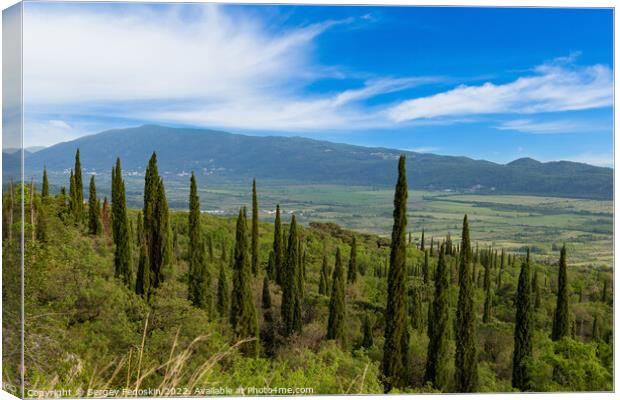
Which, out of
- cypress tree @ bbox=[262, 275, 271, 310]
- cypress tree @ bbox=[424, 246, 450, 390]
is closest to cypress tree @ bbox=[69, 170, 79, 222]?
cypress tree @ bbox=[262, 275, 271, 310]

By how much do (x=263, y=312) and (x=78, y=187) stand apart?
6.03 m

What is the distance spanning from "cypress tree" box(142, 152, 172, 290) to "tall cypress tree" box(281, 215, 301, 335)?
336cm

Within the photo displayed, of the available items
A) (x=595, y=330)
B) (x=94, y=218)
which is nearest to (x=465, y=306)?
(x=595, y=330)

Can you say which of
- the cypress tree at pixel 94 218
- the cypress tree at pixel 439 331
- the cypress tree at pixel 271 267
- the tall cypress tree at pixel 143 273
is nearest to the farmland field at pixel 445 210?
the tall cypress tree at pixel 143 273

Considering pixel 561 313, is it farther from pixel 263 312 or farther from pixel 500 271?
pixel 263 312

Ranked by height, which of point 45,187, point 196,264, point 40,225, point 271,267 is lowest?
point 271,267

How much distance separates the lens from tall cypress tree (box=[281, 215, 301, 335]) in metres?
16.7

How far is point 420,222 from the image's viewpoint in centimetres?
1535

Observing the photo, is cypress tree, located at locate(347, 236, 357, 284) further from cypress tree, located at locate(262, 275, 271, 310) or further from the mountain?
the mountain

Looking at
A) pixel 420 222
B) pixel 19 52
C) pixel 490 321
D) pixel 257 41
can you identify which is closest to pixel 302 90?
pixel 257 41

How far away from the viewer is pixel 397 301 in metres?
15.0

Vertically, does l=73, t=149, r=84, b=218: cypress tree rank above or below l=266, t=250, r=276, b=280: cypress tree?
above

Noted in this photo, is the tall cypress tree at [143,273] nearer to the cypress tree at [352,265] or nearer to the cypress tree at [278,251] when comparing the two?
the cypress tree at [278,251]

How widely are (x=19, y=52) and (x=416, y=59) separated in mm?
7684
